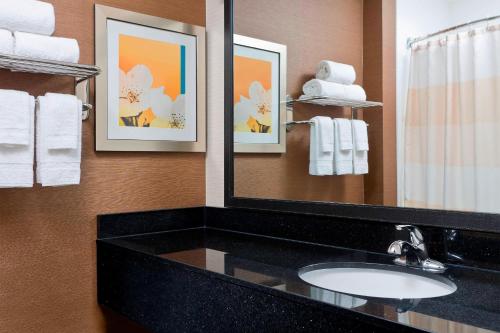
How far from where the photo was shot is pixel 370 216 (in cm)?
146

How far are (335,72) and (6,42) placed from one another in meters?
1.02

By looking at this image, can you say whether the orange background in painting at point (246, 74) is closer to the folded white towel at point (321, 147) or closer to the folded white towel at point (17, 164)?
the folded white towel at point (321, 147)

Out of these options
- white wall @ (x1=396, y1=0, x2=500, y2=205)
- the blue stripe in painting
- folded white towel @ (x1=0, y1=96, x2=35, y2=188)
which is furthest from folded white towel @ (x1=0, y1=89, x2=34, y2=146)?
white wall @ (x1=396, y1=0, x2=500, y2=205)

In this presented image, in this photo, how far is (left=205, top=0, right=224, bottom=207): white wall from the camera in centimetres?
198

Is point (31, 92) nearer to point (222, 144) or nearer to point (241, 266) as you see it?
point (222, 144)

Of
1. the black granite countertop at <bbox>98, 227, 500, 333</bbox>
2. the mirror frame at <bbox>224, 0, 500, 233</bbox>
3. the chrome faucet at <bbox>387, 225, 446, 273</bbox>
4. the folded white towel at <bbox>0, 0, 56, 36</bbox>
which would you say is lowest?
the black granite countertop at <bbox>98, 227, 500, 333</bbox>

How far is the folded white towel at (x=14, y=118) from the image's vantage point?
4.42 ft

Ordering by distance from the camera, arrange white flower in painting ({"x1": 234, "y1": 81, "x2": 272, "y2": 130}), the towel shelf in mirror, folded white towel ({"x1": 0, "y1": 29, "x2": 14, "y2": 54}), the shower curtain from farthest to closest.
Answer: white flower in painting ({"x1": 234, "y1": 81, "x2": 272, "y2": 130}) → the towel shelf in mirror → folded white towel ({"x1": 0, "y1": 29, "x2": 14, "y2": 54}) → the shower curtain

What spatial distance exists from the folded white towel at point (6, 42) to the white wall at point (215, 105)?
0.84 metres

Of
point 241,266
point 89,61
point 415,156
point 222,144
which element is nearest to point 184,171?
point 222,144

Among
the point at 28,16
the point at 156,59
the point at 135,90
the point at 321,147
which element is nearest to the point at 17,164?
the point at 28,16

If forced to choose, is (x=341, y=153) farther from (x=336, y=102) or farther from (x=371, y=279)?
(x=371, y=279)

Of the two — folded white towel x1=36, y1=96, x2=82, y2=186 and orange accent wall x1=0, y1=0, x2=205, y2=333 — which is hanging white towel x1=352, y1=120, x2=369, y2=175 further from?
folded white towel x1=36, y1=96, x2=82, y2=186

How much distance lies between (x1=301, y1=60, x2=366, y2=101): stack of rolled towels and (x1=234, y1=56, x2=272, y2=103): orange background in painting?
277 mm
